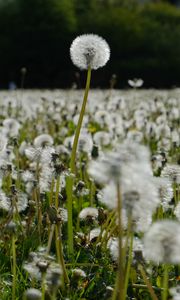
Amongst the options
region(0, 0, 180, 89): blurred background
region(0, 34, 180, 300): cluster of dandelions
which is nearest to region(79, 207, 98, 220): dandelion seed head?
region(0, 34, 180, 300): cluster of dandelions

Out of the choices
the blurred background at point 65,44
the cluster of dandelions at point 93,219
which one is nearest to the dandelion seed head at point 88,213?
the cluster of dandelions at point 93,219

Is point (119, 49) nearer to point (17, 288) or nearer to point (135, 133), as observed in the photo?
point (135, 133)

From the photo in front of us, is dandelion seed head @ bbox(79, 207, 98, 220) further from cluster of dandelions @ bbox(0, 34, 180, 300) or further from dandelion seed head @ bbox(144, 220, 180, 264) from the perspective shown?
dandelion seed head @ bbox(144, 220, 180, 264)

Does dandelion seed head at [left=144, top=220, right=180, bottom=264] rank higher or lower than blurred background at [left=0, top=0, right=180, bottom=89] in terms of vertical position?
lower

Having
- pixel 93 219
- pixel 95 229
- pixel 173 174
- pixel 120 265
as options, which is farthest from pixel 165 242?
pixel 95 229

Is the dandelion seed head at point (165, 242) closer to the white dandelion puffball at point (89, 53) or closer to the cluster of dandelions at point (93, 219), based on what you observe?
the cluster of dandelions at point (93, 219)
